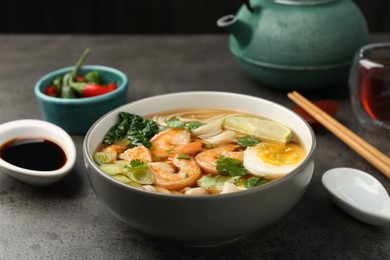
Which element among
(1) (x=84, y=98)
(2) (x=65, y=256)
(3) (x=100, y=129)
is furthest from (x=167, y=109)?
(2) (x=65, y=256)

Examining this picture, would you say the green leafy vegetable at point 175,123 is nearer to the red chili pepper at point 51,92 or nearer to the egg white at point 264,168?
the egg white at point 264,168

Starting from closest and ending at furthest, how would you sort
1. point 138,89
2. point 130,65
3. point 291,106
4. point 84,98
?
point 84,98 → point 291,106 → point 138,89 → point 130,65

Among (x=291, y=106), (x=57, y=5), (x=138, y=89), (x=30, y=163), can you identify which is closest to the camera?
(x=30, y=163)

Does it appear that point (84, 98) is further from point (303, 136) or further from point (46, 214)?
point (303, 136)

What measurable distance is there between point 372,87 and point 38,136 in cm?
103

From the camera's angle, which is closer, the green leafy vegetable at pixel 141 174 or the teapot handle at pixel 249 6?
the green leafy vegetable at pixel 141 174

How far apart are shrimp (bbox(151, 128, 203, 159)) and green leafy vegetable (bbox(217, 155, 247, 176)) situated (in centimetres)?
12

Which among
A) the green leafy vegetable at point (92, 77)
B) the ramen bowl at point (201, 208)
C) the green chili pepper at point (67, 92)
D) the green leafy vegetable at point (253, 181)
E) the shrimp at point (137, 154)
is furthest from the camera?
the green leafy vegetable at point (92, 77)

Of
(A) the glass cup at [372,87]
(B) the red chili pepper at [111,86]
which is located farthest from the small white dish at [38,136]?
(A) the glass cup at [372,87]

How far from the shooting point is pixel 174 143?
1390mm

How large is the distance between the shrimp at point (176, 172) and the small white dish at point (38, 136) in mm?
290

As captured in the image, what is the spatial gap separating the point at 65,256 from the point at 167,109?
0.51 m

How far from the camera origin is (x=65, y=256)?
120 centimetres

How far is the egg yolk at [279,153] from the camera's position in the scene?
1271 mm
